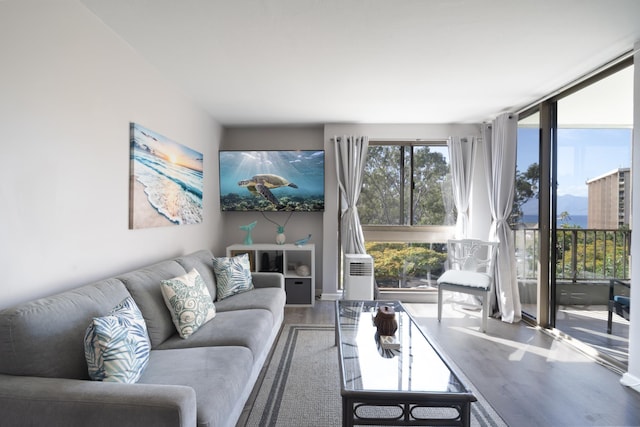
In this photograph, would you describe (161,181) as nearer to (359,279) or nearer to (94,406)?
(94,406)

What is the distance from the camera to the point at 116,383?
126 centimetres

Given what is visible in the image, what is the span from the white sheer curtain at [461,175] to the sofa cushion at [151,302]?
3.55 metres

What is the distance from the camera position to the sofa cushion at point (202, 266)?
2.64 m

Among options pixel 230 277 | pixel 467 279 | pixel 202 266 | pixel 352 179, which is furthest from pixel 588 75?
pixel 202 266

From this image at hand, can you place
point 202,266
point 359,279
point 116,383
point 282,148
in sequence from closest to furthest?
1. point 116,383
2. point 202,266
3. point 359,279
4. point 282,148

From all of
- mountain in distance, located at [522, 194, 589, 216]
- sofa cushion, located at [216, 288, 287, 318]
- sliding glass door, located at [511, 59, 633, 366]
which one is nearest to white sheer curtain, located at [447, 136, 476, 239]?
sliding glass door, located at [511, 59, 633, 366]

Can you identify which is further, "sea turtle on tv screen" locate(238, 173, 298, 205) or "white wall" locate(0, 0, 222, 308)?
"sea turtle on tv screen" locate(238, 173, 298, 205)

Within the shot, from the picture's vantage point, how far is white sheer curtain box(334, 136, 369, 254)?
4219 millimetres

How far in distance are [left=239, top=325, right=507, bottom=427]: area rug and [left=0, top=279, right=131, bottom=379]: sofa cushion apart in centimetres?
98

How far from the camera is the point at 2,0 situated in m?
1.41

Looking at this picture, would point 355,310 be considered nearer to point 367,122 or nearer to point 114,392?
point 114,392

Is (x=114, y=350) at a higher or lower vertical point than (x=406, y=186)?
lower

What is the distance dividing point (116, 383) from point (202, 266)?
5.28 feet

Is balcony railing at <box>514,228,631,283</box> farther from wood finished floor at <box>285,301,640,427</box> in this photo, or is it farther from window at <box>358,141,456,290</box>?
window at <box>358,141,456,290</box>
